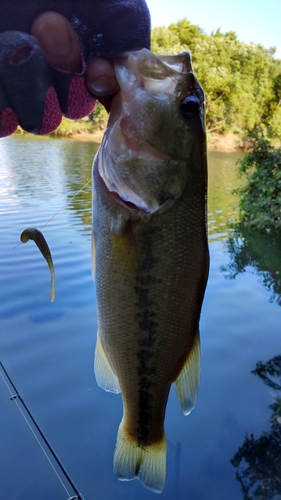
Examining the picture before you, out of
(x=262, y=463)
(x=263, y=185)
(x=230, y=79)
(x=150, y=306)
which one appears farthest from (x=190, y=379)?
(x=230, y=79)

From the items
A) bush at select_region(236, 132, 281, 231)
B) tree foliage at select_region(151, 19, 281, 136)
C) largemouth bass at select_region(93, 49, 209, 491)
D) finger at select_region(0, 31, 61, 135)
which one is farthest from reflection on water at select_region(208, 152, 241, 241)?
→ tree foliage at select_region(151, 19, 281, 136)

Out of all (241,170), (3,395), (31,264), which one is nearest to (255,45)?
(241,170)

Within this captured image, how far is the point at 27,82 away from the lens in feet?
4.86

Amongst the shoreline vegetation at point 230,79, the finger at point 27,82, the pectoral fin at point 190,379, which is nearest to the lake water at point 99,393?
the pectoral fin at point 190,379

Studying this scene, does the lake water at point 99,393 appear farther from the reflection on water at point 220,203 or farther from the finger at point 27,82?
the finger at point 27,82

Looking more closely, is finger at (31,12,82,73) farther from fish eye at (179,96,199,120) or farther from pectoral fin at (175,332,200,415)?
pectoral fin at (175,332,200,415)

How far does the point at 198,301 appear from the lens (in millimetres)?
1673

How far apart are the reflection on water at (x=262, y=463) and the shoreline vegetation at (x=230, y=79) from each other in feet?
131

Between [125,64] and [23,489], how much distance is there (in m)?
3.29

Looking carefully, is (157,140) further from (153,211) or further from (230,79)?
(230,79)

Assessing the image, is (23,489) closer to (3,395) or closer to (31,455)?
(31,455)

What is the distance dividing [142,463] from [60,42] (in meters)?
1.64

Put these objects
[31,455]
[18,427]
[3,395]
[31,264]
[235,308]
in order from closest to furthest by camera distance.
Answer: [31,455]
[18,427]
[3,395]
[235,308]
[31,264]

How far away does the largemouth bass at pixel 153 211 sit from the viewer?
5.14ft
